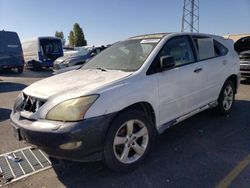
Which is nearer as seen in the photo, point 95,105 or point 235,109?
point 95,105

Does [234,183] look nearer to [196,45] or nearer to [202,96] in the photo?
[202,96]

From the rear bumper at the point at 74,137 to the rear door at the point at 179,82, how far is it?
1051 millimetres

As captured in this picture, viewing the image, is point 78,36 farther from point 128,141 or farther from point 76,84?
point 128,141

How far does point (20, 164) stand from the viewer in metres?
3.89

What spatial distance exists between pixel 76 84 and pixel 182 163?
170 cm

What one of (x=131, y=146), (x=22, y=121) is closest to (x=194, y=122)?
(x=131, y=146)

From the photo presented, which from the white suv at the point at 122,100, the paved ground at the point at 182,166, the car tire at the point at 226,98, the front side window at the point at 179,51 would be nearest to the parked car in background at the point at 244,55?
the car tire at the point at 226,98

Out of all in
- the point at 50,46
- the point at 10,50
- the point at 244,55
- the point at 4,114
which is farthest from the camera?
the point at 50,46

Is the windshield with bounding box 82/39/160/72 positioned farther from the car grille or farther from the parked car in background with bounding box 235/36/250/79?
the parked car in background with bounding box 235/36/250/79

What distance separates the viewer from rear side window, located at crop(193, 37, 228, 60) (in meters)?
4.86

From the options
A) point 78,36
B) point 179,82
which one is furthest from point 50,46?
point 78,36

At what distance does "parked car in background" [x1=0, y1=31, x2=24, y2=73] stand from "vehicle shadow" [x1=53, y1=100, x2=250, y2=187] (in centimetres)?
1376

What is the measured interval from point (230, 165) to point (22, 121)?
2.61 meters

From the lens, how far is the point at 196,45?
4.80 m
